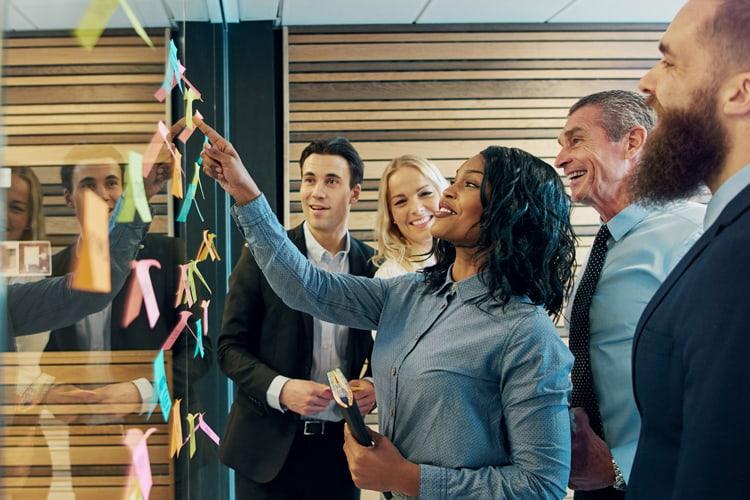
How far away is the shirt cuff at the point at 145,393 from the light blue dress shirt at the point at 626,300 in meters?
1.23

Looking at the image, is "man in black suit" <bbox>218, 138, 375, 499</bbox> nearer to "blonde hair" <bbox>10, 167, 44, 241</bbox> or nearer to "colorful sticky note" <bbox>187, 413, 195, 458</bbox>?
"colorful sticky note" <bbox>187, 413, 195, 458</bbox>

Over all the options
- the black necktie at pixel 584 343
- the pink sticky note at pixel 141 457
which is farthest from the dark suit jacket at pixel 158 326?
the black necktie at pixel 584 343

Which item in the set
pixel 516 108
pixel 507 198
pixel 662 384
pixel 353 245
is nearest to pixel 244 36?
pixel 516 108

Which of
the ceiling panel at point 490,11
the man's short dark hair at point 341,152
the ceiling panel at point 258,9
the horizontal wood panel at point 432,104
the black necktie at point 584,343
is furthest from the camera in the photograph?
the horizontal wood panel at point 432,104

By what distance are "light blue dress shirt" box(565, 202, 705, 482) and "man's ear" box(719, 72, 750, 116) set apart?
84cm

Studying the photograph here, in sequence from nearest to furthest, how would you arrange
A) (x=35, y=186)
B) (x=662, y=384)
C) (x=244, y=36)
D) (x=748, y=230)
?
(x=35, y=186)
(x=748, y=230)
(x=662, y=384)
(x=244, y=36)

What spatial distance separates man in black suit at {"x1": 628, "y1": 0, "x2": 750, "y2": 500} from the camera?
0.82 m

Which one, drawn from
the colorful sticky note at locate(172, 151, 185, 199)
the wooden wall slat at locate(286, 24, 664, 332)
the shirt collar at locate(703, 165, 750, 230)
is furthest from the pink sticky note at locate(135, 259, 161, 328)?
the wooden wall slat at locate(286, 24, 664, 332)

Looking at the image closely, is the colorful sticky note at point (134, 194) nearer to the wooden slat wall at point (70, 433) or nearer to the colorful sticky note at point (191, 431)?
the wooden slat wall at point (70, 433)

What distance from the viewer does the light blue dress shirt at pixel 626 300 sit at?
1779mm

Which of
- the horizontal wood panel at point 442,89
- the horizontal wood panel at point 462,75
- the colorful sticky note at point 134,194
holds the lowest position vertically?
the colorful sticky note at point 134,194

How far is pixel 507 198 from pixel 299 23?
300 cm

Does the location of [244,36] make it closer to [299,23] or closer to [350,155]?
[299,23]

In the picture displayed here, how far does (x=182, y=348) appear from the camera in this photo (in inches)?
55.3
